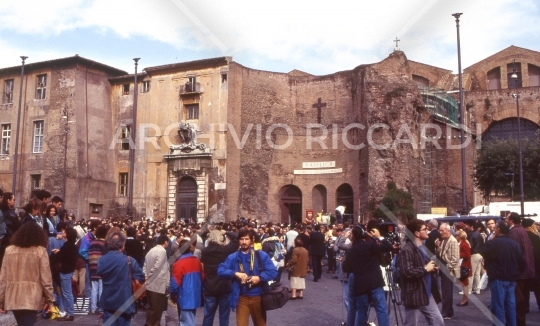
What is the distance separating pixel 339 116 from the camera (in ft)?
111

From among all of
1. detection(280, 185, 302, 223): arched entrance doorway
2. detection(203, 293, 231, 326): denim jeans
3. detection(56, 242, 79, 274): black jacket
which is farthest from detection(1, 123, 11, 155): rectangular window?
detection(203, 293, 231, 326): denim jeans

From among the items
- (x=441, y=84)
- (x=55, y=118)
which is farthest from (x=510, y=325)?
(x=441, y=84)

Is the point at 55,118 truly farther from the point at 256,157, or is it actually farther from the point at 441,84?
the point at 441,84

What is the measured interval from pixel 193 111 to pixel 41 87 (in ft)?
32.1

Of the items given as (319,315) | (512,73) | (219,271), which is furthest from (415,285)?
(512,73)

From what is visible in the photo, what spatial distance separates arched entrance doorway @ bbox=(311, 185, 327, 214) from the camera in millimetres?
33531

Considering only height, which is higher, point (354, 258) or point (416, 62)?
point (416, 62)

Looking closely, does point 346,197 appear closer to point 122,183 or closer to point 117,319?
point 122,183

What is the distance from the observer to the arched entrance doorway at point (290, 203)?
33.9 m

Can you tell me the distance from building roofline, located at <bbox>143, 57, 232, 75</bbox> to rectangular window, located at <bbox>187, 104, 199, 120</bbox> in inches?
90.7

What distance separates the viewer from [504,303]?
811cm

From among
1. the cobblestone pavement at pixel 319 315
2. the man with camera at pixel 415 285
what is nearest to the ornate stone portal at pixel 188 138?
the cobblestone pavement at pixel 319 315

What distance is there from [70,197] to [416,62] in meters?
30.8

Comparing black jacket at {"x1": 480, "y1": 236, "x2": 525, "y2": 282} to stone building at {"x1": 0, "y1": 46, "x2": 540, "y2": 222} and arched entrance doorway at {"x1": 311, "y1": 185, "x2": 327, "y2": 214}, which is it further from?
arched entrance doorway at {"x1": 311, "y1": 185, "x2": 327, "y2": 214}
